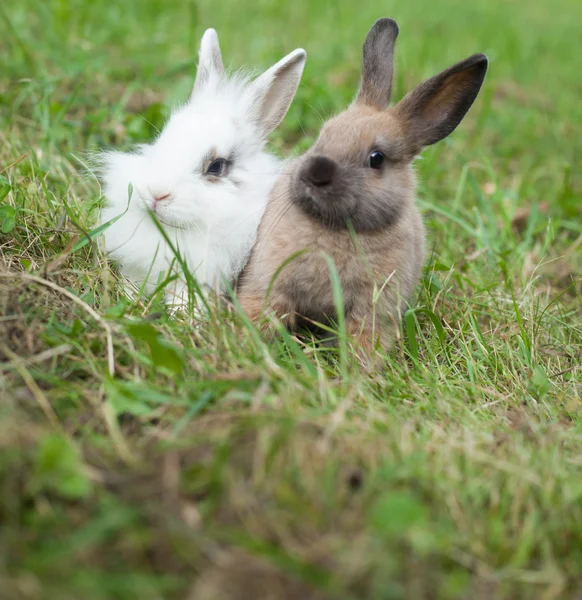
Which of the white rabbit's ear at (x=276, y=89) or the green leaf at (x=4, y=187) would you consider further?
the white rabbit's ear at (x=276, y=89)

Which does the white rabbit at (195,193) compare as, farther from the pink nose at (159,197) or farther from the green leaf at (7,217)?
the green leaf at (7,217)

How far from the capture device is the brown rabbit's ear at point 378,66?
11.9ft

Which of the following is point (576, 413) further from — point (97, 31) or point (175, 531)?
point (97, 31)

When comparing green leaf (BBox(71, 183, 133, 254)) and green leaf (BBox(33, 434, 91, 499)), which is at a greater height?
green leaf (BBox(71, 183, 133, 254))

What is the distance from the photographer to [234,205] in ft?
11.6

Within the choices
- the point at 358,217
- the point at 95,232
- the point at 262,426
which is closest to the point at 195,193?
the point at 95,232

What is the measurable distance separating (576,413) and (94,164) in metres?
2.89

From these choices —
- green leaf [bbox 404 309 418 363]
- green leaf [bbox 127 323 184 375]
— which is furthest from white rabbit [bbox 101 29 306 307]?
green leaf [bbox 404 309 418 363]

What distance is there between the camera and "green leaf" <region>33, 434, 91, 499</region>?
1908mm

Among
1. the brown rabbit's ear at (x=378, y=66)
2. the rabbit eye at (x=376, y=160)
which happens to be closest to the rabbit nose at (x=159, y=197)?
the rabbit eye at (x=376, y=160)

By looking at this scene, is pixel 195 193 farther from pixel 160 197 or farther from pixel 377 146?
pixel 377 146

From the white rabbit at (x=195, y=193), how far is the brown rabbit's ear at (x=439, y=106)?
31.7 inches

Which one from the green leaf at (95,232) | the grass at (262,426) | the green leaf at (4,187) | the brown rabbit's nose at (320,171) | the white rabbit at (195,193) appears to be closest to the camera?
the grass at (262,426)

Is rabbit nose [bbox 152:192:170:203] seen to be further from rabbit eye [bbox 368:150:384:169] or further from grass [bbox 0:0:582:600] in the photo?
rabbit eye [bbox 368:150:384:169]
